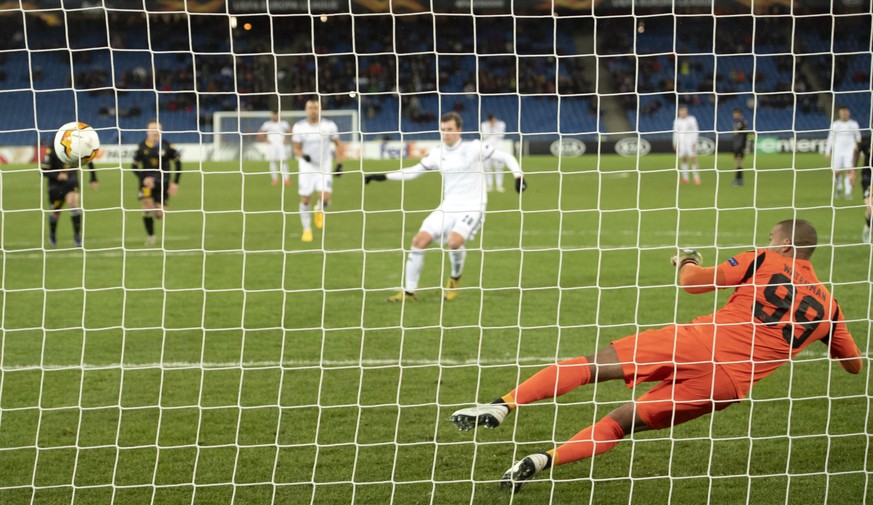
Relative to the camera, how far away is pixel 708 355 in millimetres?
4535

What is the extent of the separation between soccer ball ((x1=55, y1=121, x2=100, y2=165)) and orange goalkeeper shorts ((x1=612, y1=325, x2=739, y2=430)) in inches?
126

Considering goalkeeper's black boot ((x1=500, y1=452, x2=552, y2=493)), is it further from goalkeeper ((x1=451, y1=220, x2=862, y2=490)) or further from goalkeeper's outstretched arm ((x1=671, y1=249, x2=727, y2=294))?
goalkeeper's outstretched arm ((x1=671, y1=249, x2=727, y2=294))

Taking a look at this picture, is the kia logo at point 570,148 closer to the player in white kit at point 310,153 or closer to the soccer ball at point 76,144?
the player in white kit at point 310,153

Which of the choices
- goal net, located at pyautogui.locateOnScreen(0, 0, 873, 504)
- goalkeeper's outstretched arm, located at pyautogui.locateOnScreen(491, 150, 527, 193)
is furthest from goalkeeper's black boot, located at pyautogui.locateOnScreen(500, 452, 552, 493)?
goalkeeper's outstretched arm, located at pyautogui.locateOnScreen(491, 150, 527, 193)

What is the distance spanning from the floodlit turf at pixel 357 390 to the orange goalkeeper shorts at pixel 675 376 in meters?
0.38

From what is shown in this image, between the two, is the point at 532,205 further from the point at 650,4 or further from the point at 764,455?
the point at 650,4

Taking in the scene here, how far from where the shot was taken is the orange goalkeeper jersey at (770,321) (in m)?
4.52

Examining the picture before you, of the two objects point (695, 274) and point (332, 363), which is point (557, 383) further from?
point (332, 363)

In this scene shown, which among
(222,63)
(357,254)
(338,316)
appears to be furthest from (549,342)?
(222,63)

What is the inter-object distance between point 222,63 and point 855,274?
29474 mm

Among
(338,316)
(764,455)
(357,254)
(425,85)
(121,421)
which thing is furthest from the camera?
(425,85)

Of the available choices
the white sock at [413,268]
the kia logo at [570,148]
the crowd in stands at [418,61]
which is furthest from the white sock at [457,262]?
the kia logo at [570,148]

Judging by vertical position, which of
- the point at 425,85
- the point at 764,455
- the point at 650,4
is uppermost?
the point at 650,4

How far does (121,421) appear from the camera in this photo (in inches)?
226
